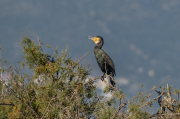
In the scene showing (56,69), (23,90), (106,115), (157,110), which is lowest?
(106,115)

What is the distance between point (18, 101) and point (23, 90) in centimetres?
42

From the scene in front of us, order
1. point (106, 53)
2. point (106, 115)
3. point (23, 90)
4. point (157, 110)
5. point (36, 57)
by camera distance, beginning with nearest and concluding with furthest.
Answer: point (106, 115), point (157, 110), point (23, 90), point (36, 57), point (106, 53)

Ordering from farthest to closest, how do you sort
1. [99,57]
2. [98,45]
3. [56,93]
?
[98,45]
[99,57]
[56,93]

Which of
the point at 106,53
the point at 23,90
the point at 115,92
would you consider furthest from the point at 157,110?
the point at 23,90

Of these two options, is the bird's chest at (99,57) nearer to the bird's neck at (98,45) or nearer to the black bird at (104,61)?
the black bird at (104,61)

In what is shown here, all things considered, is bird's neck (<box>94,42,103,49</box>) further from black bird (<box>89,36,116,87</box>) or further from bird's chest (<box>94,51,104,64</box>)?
bird's chest (<box>94,51,104,64</box>)

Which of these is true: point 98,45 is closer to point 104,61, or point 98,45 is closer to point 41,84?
point 104,61

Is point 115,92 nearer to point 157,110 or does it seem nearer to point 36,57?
point 157,110

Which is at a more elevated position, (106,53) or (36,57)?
(106,53)

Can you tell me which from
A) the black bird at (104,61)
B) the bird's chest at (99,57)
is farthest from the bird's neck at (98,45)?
the bird's chest at (99,57)

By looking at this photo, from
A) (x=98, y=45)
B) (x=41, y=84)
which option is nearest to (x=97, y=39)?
(x=98, y=45)

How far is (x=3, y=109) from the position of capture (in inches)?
296

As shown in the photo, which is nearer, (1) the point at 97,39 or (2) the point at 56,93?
(2) the point at 56,93

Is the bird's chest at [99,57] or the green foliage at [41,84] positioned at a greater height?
the bird's chest at [99,57]
